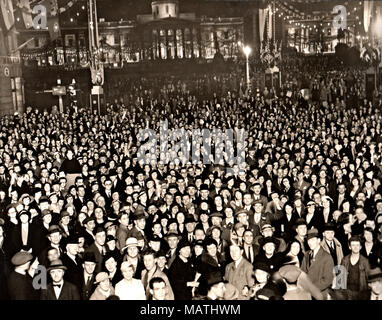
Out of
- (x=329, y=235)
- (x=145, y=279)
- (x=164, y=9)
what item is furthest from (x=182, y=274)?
(x=164, y=9)

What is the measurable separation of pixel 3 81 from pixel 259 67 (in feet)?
65.6

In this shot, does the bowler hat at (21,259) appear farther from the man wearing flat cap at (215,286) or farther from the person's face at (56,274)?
the man wearing flat cap at (215,286)

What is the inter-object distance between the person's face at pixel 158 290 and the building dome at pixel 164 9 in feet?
159

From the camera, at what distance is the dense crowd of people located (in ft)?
20.8

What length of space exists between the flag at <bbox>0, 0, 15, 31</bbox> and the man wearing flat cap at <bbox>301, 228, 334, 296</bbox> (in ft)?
75.4

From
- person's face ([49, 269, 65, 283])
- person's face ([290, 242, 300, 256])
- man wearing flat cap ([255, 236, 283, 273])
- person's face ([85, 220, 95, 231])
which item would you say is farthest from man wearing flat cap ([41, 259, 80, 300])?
person's face ([290, 242, 300, 256])

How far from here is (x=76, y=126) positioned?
70.0 ft

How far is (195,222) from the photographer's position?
862 cm

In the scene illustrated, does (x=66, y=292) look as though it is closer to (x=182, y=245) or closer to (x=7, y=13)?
(x=182, y=245)

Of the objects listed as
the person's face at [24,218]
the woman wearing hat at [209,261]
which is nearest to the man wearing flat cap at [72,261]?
the person's face at [24,218]

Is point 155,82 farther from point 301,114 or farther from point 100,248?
point 100,248

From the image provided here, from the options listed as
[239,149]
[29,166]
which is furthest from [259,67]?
[29,166]

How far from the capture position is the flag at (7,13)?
82.8ft

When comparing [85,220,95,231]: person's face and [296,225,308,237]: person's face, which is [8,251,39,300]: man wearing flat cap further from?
[296,225,308,237]: person's face
